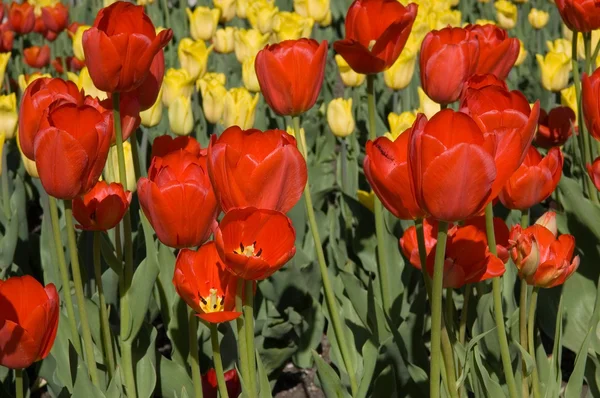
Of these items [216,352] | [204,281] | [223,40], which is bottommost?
[223,40]

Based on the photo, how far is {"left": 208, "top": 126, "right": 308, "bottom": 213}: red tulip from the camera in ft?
3.64

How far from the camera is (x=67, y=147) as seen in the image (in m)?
1.26

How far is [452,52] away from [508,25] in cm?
298

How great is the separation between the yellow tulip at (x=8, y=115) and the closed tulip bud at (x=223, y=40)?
136 centimetres

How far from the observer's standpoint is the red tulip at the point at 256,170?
1109mm

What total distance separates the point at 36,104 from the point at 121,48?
18 centimetres

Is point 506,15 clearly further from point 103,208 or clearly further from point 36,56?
point 103,208

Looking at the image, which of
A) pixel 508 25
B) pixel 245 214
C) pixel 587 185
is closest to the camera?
pixel 245 214

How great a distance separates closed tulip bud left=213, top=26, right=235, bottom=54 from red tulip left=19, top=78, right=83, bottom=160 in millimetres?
2345

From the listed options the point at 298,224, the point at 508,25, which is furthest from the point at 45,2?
the point at 298,224

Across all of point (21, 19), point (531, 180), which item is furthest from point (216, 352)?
point (21, 19)

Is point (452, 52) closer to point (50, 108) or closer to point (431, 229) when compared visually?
point (431, 229)

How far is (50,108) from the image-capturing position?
131 cm

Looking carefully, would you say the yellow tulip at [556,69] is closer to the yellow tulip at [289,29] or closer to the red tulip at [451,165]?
the yellow tulip at [289,29]
